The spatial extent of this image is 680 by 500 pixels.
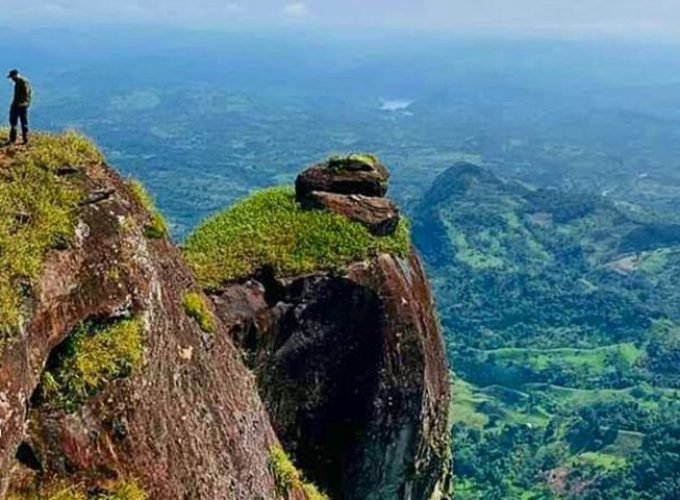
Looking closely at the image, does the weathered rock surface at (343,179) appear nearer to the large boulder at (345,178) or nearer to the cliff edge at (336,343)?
the large boulder at (345,178)

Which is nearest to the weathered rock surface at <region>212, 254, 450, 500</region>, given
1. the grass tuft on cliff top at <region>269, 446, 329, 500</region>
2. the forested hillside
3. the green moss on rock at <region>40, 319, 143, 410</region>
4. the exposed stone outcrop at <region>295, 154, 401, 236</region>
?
the exposed stone outcrop at <region>295, 154, 401, 236</region>

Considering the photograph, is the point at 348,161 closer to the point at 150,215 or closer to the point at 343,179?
the point at 343,179

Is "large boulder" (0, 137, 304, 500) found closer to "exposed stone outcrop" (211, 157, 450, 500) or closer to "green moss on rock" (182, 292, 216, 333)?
"green moss on rock" (182, 292, 216, 333)

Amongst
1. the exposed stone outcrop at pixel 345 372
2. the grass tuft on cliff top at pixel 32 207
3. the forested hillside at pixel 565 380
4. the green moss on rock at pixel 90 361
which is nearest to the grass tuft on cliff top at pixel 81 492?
the green moss on rock at pixel 90 361

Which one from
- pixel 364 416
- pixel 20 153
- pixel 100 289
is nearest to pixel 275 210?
pixel 364 416

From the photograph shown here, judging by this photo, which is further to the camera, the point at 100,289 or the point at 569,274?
the point at 569,274

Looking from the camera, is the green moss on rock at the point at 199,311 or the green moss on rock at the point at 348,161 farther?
the green moss on rock at the point at 348,161

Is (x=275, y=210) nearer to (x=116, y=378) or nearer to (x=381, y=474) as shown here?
(x=381, y=474)
